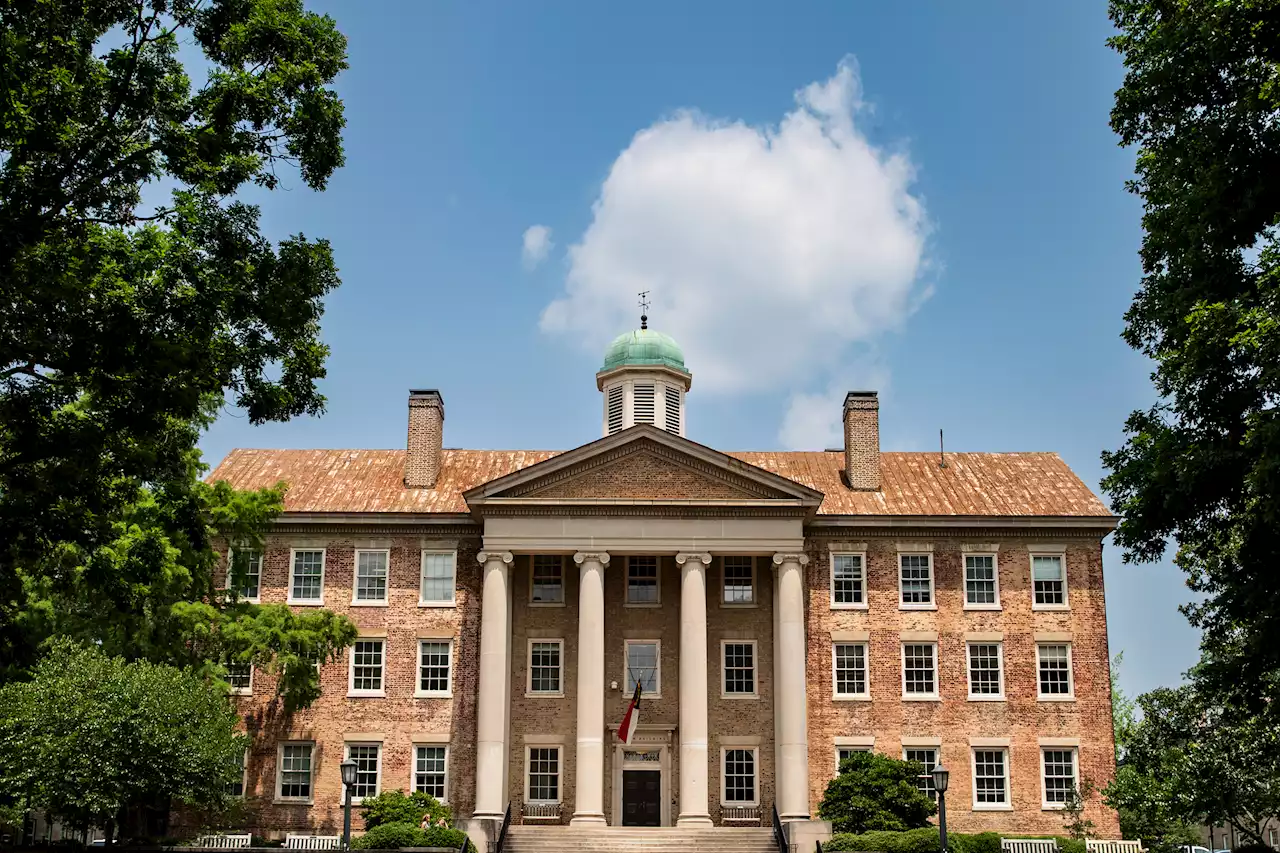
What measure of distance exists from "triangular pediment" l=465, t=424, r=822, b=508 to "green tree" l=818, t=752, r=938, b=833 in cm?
839

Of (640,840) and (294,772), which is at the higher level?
(294,772)

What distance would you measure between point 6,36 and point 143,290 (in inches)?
164

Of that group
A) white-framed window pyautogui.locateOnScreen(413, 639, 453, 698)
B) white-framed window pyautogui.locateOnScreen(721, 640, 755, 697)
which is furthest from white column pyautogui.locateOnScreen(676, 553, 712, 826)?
white-framed window pyautogui.locateOnScreen(413, 639, 453, 698)

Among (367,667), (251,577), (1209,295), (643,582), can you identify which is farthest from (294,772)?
(1209,295)

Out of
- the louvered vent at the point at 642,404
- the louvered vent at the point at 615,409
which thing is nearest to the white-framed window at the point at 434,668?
the louvered vent at the point at 615,409

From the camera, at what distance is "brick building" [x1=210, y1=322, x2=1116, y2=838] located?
43.2 metres

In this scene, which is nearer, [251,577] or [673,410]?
[251,577]

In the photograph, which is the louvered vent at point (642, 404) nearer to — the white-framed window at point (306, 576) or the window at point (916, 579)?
the window at point (916, 579)

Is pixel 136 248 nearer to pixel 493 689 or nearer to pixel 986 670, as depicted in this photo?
pixel 493 689

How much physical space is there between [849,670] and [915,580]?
3.71 m

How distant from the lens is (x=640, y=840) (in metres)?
39.5

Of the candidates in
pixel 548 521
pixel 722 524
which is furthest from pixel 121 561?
pixel 722 524

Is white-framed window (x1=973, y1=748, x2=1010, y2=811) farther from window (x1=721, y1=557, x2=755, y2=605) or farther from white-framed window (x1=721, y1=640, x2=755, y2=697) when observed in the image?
window (x1=721, y1=557, x2=755, y2=605)

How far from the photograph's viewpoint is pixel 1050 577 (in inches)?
1794
